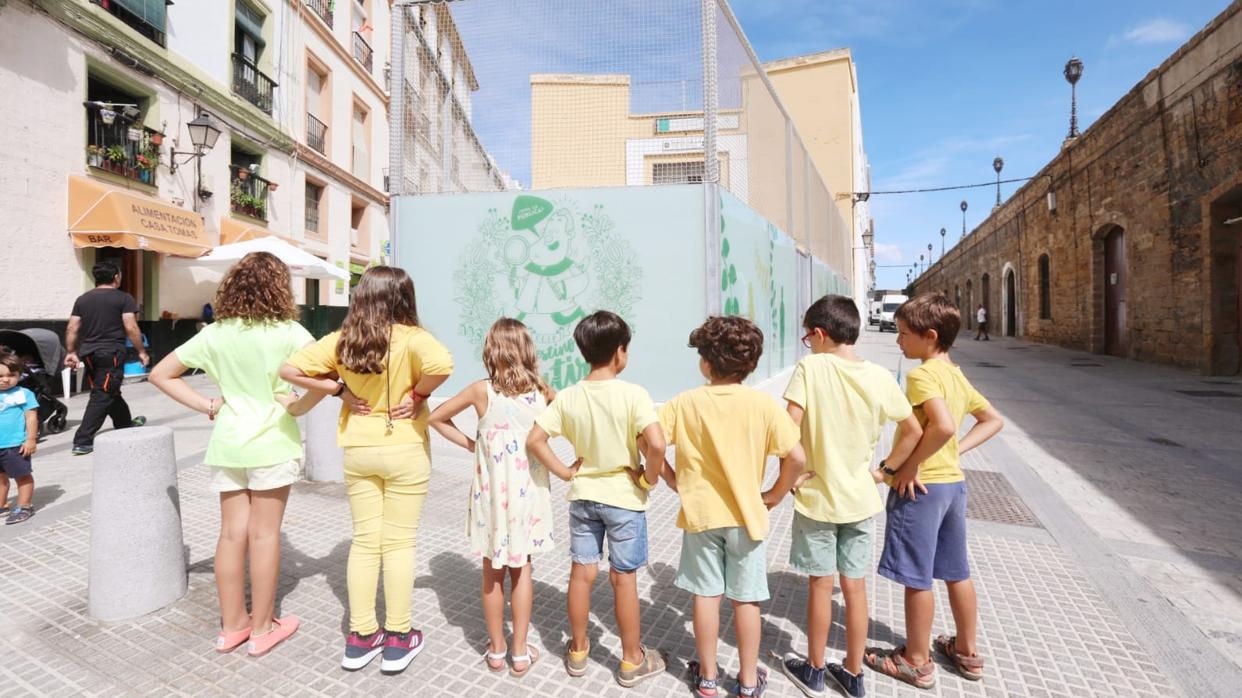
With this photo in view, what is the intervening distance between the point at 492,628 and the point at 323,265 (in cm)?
1116

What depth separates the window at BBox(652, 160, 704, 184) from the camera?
683cm

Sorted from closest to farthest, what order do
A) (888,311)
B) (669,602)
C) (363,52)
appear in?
1. (669,602)
2. (363,52)
3. (888,311)

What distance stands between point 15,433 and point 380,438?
10.8 ft

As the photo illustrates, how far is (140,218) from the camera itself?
10.6m

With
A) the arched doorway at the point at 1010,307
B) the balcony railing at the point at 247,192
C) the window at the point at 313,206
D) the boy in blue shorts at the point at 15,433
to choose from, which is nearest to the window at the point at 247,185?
the balcony railing at the point at 247,192

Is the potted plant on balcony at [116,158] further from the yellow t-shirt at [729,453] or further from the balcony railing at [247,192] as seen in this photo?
the yellow t-shirt at [729,453]

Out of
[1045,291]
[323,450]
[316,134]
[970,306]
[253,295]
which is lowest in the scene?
[323,450]

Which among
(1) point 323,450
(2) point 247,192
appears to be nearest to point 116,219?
(2) point 247,192

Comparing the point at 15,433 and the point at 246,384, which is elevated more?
the point at 246,384

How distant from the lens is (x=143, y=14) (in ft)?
37.4

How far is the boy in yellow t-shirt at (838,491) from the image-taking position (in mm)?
2174

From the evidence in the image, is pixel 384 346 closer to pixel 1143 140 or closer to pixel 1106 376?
pixel 1106 376

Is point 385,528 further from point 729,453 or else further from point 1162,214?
point 1162,214

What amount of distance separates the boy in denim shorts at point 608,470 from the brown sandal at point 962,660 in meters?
1.17
